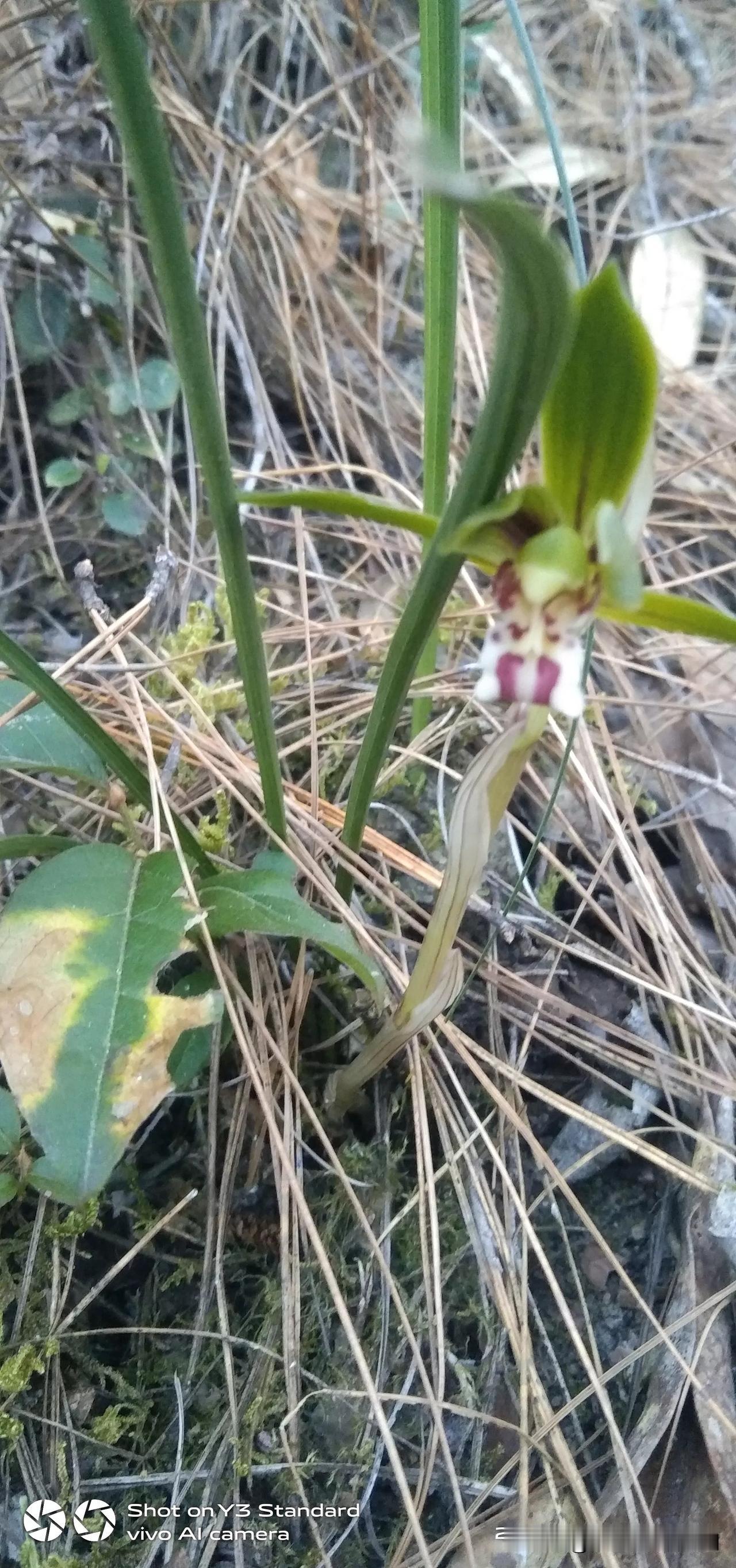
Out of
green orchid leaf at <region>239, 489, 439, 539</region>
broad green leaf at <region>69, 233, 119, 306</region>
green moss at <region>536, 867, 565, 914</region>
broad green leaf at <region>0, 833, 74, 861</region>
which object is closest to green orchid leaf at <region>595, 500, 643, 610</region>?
green orchid leaf at <region>239, 489, 439, 539</region>

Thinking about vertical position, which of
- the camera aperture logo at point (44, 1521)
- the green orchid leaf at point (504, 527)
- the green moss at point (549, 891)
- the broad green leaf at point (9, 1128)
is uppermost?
the green orchid leaf at point (504, 527)

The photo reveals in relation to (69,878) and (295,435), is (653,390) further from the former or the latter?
(295,435)


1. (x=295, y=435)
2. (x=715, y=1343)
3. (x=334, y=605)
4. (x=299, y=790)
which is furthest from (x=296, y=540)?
(x=715, y=1343)

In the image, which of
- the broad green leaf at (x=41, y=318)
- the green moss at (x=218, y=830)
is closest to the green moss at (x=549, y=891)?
the green moss at (x=218, y=830)

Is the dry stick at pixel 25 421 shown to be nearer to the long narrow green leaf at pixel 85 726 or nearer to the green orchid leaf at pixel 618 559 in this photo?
the long narrow green leaf at pixel 85 726

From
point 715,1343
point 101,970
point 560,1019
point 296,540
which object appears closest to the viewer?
point 101,970

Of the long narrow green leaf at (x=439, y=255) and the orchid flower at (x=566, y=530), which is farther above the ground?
the long narrow green leaf at (x=439, y=255)

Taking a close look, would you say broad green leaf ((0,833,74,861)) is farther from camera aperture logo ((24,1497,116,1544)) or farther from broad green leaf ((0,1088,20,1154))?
camera aperture logo ((24,1497,116,1544))
